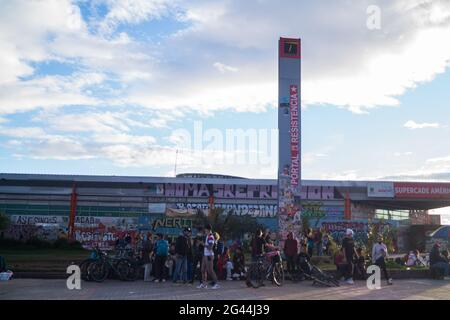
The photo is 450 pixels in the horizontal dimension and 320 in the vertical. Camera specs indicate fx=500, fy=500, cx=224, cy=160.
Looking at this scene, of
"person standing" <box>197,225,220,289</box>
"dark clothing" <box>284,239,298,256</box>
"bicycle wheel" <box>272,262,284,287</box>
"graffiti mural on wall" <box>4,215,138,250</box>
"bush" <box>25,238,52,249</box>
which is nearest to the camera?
"person standing" <box>197,225,220,289</box>

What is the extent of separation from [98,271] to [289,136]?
10.4m

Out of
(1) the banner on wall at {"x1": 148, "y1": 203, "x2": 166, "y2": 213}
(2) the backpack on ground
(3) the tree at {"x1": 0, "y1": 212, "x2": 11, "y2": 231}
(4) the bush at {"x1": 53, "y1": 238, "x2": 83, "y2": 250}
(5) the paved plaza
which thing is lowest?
(4) the bush at {"x1": 53, "y1": 238, "x2": 83, "y2": 250}

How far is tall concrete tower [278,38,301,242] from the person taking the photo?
21.2m

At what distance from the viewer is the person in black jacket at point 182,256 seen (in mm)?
15195

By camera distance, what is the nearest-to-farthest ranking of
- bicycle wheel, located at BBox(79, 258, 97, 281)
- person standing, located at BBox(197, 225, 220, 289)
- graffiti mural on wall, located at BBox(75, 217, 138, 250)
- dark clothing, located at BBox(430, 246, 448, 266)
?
1. person standing, located at BBox(197, 225, 220, 289)
2. bicycle wheel, located at BBox(79, 258, 97, 281)
3. dark clothing, located at BBox(430, 246, 448, 266)
4. graffiti mural on wall, located at BBox(75, 217, 138, 250)

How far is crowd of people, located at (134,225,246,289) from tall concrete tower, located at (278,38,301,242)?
454 centimetres

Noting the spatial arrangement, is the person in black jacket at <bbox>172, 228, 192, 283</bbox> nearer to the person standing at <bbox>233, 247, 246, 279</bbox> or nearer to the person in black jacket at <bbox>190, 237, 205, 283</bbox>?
the person in black jacket at <bbox>190, 237, 205, 283</bbox>

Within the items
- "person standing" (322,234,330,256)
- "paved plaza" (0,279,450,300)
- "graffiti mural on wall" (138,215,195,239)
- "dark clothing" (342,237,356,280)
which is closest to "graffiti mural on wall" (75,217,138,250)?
"graffiti mural on wall" (138,215,195,239)

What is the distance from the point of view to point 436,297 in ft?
41.1

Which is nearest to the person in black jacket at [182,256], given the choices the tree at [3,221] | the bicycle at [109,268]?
the bicycle at [109,268]

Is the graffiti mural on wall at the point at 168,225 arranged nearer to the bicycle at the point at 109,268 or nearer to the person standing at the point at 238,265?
the person standing at the point at 238,265

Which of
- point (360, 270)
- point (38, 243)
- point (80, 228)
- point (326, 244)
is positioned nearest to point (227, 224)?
point (326, 244)

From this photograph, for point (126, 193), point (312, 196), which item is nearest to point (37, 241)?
point (126, 193)
